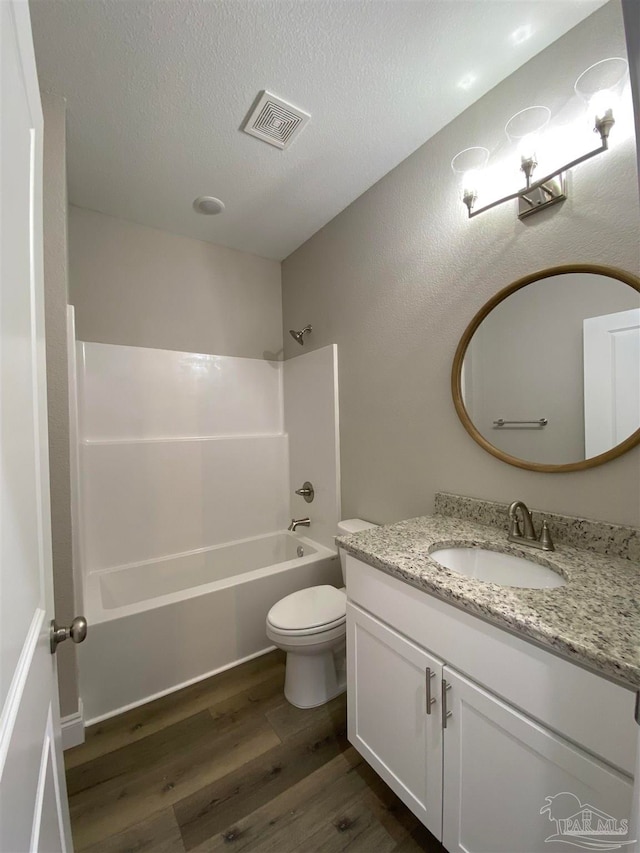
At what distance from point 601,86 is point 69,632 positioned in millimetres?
2050

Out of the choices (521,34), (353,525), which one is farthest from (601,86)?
(353,525)

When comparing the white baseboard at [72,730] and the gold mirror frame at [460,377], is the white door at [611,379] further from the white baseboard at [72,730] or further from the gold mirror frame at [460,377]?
the white baseboard at [72,730]

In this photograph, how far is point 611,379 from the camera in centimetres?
110

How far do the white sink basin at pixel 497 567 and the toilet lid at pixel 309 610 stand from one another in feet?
2.03

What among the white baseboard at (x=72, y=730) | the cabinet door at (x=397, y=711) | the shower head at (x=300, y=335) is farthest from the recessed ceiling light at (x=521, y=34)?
the white baseboard at (x=72, y=730)

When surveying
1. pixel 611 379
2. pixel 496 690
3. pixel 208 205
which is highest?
pixel 208 205

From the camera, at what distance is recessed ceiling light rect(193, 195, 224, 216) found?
2014 millimetres

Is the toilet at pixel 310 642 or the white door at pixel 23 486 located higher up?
the white door at pixel 23 486

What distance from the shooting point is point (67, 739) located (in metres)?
1.44

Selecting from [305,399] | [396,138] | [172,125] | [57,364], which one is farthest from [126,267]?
[396,138]

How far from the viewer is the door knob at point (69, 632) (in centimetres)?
70

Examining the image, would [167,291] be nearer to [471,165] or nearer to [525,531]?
[471,165]

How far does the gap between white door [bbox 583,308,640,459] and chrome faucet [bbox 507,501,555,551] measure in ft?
0.92

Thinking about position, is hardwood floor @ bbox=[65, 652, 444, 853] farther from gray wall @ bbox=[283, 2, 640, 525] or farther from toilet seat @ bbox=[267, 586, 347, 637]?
gray wall @ bbox=[283, 2, 640, 525]
